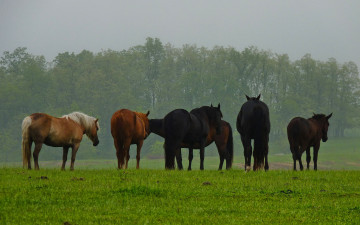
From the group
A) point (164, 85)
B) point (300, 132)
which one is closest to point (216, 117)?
point (300, 132)

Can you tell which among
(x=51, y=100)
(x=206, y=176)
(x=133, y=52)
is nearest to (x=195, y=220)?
(x=206, y=176)

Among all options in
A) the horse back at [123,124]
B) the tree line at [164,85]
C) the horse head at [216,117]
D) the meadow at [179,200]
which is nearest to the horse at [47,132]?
the horse back at [123,124]

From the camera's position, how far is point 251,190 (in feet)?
43.9

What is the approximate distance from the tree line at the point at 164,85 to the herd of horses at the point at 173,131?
193 ft

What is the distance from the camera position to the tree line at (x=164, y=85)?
93.7m

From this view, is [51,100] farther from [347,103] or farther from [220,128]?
[220,128]

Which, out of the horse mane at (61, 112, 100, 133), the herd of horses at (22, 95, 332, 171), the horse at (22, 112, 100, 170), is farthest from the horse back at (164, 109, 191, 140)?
the horse at (22, 112, 100, 170)

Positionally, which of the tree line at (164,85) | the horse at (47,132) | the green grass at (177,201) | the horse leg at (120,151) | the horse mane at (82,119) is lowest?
the green grass at (177,201)

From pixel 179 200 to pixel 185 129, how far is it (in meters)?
10.0

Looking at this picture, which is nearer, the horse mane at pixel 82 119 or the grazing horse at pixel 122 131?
the horse mane at pixel 82 119

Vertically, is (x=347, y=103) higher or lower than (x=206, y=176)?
higher

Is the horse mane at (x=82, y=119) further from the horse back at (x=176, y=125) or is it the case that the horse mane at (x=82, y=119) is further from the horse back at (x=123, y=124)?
the horse back at (x=176, y=125)

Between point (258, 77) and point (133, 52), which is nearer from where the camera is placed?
point (258, 77)

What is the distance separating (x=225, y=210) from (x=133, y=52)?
107 metres
